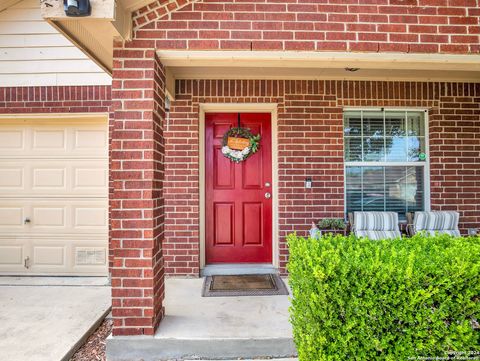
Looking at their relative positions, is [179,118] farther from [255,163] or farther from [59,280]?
[59,280]

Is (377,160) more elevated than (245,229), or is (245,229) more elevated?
(377,160)

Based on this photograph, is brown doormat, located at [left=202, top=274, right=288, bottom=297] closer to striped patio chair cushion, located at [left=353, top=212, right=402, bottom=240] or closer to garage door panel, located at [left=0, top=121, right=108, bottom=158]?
striped patio chair cushion, located at [left=353, top=212, right=402, bottom=240]

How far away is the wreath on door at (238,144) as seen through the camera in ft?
14.2

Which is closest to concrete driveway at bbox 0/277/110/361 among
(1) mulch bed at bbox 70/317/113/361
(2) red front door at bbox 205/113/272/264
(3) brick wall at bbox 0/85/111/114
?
(1) mulch bed at bbox 70/317/113/361

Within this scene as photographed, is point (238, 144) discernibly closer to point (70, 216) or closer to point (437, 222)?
point (70, 216)

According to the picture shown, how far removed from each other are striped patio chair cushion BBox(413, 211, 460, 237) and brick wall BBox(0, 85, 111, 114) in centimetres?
416

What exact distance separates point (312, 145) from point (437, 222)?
1843mm

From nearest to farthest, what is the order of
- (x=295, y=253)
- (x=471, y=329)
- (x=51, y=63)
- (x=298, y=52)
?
1. (x=471, y=329)
2. (x=295, y=253)
3. (x=298, y=52)
4. (x=51, y=63)

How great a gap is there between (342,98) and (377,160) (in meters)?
0.95

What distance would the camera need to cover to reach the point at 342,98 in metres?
4.22

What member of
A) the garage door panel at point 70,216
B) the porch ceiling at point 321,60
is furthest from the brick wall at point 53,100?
the porch ceiling at point 321,60

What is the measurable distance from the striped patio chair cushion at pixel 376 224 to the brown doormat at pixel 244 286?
120 cm

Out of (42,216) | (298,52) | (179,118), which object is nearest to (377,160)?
(298,52)

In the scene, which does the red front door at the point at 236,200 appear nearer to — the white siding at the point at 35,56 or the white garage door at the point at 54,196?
the white garage door at the point at 54,196
